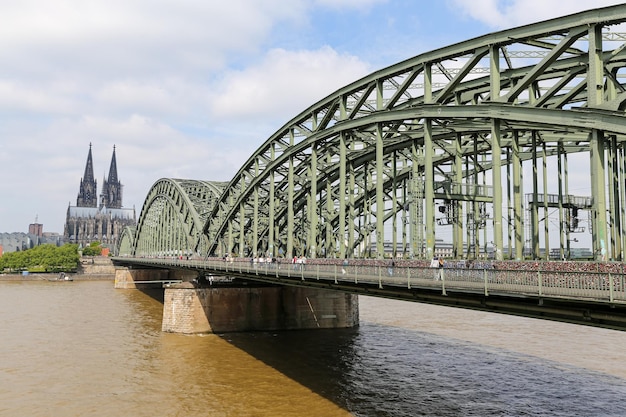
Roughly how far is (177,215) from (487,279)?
237 feet

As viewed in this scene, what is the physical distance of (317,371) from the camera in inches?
1241

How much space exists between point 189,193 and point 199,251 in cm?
1690

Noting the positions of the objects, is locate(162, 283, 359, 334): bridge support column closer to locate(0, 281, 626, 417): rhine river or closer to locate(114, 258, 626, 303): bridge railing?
locate(0, 281, 626, 417): rhine river

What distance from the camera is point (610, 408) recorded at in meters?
23.5

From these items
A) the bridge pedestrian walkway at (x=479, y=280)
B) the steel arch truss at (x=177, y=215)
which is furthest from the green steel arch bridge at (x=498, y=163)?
the steel arch truss at (x=177, y=215)

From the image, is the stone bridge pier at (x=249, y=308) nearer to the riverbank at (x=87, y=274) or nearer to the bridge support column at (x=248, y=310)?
the bridge support column at (x=248, y=310)

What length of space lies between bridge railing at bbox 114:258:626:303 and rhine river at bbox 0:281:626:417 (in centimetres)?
628

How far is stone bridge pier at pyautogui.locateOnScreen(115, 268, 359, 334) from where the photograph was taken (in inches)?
1736

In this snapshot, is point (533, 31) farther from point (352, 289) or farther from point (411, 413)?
point (411, 413)

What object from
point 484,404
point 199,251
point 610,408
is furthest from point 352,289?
point 199,251

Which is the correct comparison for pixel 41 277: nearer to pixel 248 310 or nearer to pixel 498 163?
pixel 248 310

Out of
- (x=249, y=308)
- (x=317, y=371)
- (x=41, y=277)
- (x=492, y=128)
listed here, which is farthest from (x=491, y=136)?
(x=41, y=277)

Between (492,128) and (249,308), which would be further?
(249,308)

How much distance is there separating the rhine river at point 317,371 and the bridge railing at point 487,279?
6279 mm
